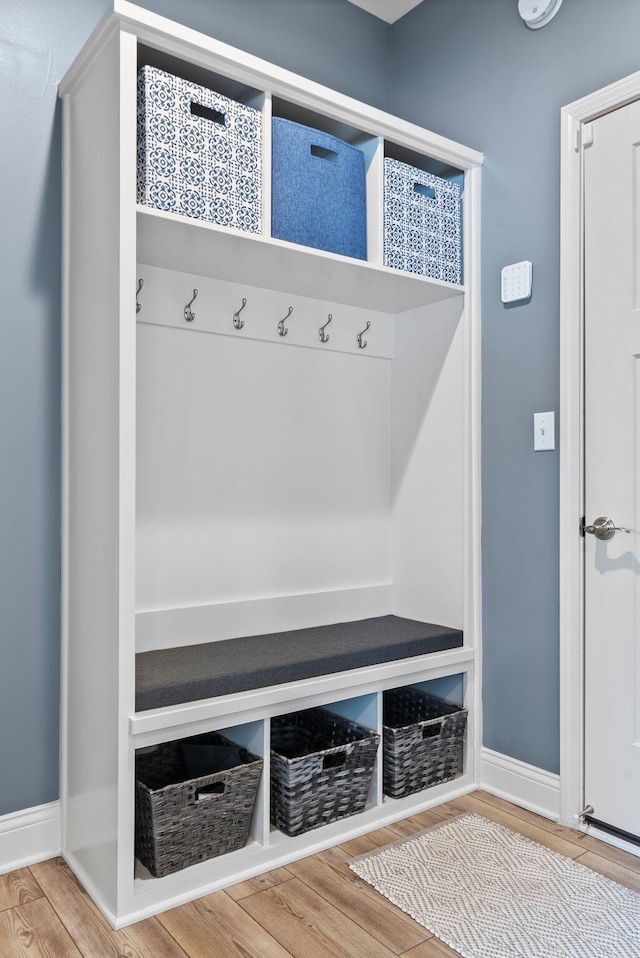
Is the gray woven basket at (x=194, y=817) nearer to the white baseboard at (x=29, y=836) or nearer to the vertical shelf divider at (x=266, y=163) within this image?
the white baseboard at (x=29, y=836)

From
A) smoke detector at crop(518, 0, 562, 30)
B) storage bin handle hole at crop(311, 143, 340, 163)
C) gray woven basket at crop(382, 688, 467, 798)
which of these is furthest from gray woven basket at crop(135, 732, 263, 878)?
smoke detector at crop(518, 0, 562, 30)

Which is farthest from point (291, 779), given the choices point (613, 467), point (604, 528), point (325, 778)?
point (613, 467)

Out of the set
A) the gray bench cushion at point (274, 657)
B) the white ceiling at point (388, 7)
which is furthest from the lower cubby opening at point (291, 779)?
the white ceiling at point (388, 7)

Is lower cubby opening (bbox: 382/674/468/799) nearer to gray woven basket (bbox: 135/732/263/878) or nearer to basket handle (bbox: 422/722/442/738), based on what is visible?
basket handle (bbox: 422/722/442/738)

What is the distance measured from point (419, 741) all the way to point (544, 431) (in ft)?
3.34

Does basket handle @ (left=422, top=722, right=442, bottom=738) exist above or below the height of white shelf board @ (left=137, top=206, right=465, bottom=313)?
below

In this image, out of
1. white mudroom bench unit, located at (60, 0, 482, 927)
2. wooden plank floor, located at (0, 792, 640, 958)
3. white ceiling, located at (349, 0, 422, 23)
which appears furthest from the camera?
white ceiling, located at (349, 0, 422, 23)

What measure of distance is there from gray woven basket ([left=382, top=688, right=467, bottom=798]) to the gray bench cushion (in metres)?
0.22

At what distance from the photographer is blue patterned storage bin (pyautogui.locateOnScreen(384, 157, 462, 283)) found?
2.20 meters

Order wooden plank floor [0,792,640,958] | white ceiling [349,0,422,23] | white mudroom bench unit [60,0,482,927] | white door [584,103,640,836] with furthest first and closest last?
white ceiling [349,0,422,23] → white door [584,103,640,836] → white mudroom bench unit [60,0,482,927] → wooden plank floor [0,792,640,958]

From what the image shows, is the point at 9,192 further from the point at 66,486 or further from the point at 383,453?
the point at 383,453

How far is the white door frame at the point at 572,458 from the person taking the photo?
209 cm

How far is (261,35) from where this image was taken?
2383mm

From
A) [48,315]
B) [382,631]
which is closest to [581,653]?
[382,631]
